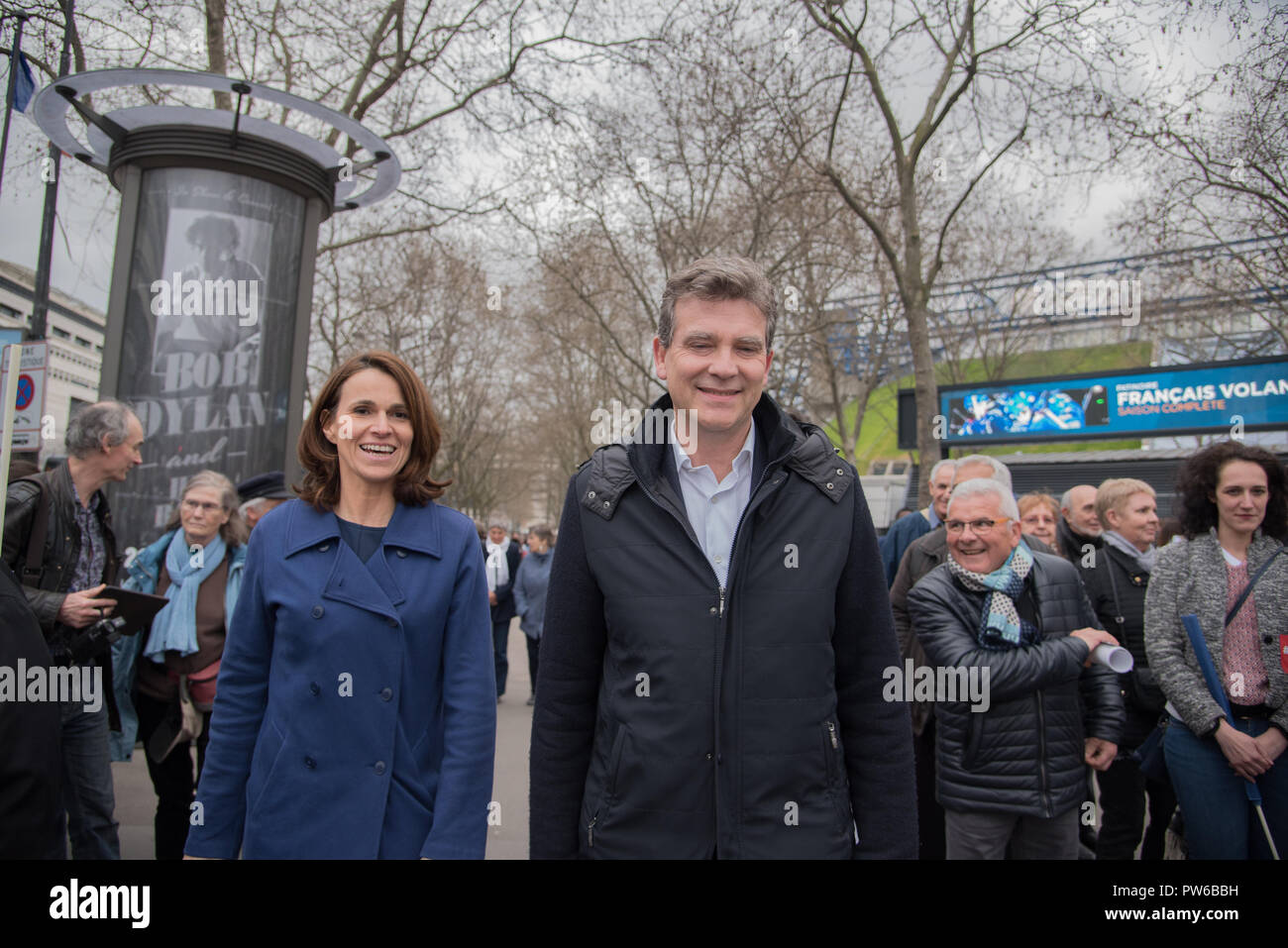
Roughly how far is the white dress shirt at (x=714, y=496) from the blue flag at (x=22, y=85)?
9.35m

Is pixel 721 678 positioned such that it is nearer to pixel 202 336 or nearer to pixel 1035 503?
pixel 1035 503

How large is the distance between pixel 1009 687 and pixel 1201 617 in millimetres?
1127

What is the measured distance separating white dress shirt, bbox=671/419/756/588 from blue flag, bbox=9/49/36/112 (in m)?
9.35

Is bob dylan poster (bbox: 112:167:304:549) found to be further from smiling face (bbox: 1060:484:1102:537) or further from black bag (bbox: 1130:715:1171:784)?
black bag (bbox: 1130:715:1171:784)

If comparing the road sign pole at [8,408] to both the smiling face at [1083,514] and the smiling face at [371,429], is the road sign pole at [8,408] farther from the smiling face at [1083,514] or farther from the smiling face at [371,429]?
the smiling face at [1083,514]

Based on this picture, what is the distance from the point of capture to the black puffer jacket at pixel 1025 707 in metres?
3.07

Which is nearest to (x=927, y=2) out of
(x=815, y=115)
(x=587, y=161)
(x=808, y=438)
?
(x=815, y=115)

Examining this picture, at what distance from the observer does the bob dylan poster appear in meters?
7.07

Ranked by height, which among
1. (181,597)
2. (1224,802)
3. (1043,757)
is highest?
(181,597)

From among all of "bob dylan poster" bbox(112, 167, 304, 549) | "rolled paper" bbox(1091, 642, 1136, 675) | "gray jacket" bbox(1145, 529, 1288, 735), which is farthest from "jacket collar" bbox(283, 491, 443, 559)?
"bob dylan poster" bbox(112, 167, 304, 549)

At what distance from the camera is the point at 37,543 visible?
370cm

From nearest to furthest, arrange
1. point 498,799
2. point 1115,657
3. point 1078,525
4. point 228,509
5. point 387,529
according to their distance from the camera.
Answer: point 387,529 → point 1115,657 → point 228,509 → point 1078,525 → point 498,799

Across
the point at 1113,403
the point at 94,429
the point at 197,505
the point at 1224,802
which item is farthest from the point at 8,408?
the point at 1113,403
